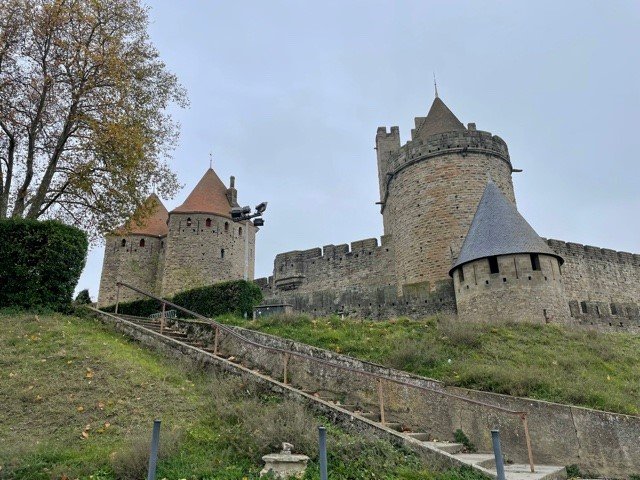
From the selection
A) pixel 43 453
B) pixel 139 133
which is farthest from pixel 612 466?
pixel 139 133

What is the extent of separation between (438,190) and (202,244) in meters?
15.3

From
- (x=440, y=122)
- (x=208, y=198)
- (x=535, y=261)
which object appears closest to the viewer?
(x=535, y=261)

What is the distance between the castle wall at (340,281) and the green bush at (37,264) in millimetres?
8864

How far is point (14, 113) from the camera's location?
1484cm

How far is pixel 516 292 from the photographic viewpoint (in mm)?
15516

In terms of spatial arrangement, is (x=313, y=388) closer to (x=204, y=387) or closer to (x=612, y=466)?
(x=204, y=387)

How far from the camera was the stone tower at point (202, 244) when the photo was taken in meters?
29.4

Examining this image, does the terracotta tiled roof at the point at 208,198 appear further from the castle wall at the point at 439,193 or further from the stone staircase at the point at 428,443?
the stone staircase at the point at 428,443

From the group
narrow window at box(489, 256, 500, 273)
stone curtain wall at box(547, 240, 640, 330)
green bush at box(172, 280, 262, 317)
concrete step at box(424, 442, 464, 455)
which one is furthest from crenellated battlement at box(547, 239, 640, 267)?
concrete step at box(424, 442, 464, 455)

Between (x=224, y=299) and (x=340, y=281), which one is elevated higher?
(x=340, y=281)

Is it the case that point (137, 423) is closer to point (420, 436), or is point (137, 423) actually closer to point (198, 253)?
point (420, 436)

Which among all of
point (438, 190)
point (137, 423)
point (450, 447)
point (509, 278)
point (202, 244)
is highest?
point (438, 190)

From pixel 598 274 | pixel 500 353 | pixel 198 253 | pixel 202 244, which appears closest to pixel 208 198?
pixel 202 244

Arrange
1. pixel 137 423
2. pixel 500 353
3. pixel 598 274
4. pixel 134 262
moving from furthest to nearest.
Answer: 1. pixel 134 262
2. pixel 598 274
3. pixel 500 353
4. pixel 137 423
